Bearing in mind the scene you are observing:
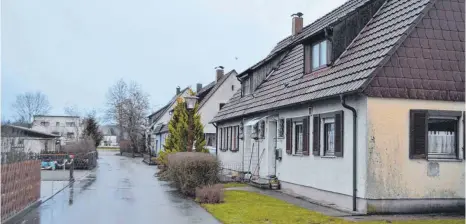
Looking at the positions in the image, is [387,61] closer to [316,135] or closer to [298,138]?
[316,135]

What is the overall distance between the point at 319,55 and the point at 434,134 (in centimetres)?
521

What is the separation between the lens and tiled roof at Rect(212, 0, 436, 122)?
45.4 feet

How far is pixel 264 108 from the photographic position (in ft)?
69.3

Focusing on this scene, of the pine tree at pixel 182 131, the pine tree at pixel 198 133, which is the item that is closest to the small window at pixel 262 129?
the pine tree at pixel 182 131

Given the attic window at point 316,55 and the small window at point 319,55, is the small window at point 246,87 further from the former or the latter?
the small window at point 319,55

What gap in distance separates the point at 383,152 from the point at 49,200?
34.7 feet

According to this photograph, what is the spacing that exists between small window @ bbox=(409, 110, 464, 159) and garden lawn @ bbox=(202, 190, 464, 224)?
7.47 feet

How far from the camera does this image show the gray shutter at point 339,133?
47.8ft

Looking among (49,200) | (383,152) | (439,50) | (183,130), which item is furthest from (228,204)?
(183,130)

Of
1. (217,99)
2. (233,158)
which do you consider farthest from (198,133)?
(217,99)

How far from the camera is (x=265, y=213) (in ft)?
43.8

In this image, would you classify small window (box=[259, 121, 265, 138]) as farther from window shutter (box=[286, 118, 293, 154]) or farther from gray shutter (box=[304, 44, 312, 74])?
gray shutter (box=[304, 44, 312, 74])

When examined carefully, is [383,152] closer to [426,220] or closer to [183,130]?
[426,220]

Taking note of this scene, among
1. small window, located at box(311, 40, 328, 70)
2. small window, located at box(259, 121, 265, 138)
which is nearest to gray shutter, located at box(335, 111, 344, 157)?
small window, located at box(311, 40, 328, 70)
